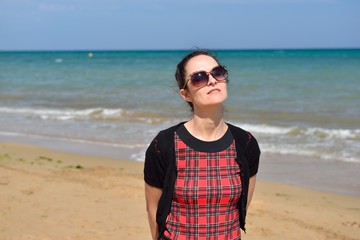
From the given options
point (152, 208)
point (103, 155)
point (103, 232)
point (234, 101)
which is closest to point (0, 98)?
point (234, 101)

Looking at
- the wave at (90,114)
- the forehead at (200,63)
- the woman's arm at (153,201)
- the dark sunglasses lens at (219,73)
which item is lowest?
the woman's arm at (153,201)

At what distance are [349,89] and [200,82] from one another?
2563 centimetres

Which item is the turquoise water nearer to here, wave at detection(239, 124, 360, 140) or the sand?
wave at detection(239, 124, 360, 140)

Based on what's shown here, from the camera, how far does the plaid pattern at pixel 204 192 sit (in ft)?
8.37

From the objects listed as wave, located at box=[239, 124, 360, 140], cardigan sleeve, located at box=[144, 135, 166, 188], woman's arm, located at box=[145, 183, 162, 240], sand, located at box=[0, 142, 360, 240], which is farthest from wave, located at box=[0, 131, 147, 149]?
cardigan sleeve, located at box=[144, 135, 166, 188]

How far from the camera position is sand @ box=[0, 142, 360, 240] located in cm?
607

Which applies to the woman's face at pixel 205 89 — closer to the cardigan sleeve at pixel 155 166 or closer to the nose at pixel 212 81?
the nose at pixel 212 81

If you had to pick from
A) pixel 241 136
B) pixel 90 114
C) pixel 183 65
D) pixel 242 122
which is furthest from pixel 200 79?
pixel 90 114

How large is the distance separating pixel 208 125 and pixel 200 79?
0.22m

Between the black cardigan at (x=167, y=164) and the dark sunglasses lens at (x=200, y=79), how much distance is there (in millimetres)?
255

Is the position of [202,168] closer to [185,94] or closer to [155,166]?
[155,166]

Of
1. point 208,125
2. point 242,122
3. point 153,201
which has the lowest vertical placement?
point 153,201

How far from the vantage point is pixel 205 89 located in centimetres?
260

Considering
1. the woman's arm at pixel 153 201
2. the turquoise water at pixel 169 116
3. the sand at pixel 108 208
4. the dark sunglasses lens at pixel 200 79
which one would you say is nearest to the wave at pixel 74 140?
the turquoise water at pixel 169 116
